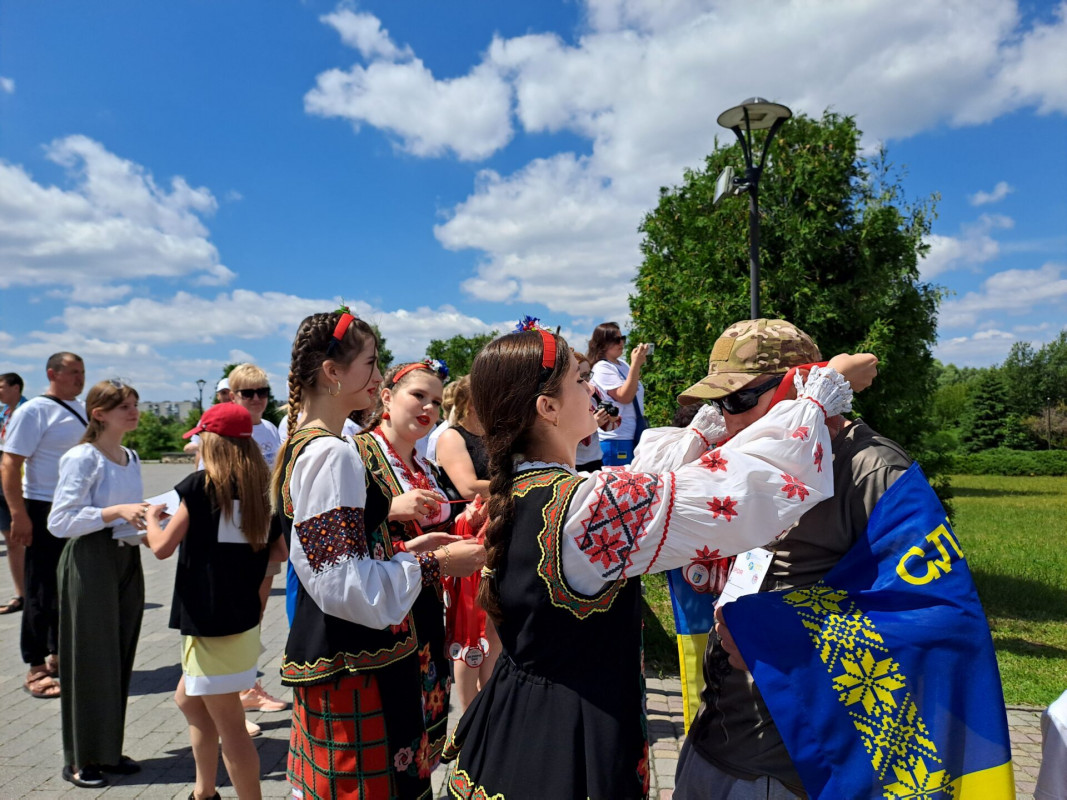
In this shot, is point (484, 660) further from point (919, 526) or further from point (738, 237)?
point (738, 237)

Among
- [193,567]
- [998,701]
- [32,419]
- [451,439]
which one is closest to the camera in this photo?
[998,701]

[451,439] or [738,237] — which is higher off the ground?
[738,237]

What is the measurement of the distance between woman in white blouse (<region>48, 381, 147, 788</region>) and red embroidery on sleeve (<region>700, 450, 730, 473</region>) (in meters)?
3.24

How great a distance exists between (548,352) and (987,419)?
48598 millimetres

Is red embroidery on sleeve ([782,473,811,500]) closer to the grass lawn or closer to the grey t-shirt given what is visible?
the grey t-shirt

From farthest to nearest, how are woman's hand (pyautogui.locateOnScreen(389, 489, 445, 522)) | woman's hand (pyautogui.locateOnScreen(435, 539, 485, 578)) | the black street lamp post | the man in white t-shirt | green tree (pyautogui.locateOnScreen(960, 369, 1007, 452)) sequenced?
green tree (pyautogui.locateOnScreen(960, 369, 1007, 452))
the black street lamp post
the man in white t-shirt
woman's hand (pyautogui.locateOnScreen(389, 489, 445, 522))
woman's hand (pyautogui.locateOnScreen(435, 539, 485, 578))

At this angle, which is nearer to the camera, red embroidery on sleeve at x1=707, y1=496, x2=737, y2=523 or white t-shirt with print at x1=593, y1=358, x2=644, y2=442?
red embroidery on sleeve at x1=707, y1=496, x2=737, y2=523

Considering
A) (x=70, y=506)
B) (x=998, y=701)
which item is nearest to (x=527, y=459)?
(x=998, y=701)

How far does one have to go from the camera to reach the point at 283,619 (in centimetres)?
721

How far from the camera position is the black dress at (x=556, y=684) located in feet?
5.36

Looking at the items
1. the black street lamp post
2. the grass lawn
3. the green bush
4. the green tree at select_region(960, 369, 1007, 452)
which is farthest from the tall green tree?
the green tree at select_region(960, 369, 1007, 452)

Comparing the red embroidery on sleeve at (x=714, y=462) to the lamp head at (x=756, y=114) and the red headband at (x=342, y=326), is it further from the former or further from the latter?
the lamp head at (x=756, y=114)

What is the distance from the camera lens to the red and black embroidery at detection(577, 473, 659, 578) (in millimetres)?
1601

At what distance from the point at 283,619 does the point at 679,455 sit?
19.7ft
